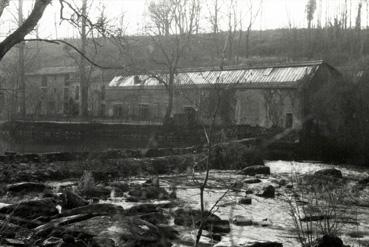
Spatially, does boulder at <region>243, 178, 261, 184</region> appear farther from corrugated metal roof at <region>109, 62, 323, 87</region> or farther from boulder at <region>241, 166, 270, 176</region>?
corrugated metal roof at <region>109, 62, 323, 87</region>

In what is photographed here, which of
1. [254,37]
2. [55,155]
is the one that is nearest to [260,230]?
[55,155]

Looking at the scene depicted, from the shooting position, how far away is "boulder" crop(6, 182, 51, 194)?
38.2 ft

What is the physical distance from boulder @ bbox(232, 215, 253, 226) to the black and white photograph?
0.04 m

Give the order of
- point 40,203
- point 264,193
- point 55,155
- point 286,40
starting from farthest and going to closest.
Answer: point 286,40 → point 55,155 → point 264,193 → point 40,203

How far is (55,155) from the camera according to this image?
16.5m

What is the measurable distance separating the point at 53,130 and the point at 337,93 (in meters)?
18.1

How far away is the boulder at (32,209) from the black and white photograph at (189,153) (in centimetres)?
2

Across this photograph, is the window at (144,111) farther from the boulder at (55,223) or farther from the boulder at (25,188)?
the boulder at (55,223)

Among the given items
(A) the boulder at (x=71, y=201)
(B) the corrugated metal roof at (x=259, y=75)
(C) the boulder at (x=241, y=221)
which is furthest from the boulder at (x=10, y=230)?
(B) the corrugated metal roof at (x=259, y=75)

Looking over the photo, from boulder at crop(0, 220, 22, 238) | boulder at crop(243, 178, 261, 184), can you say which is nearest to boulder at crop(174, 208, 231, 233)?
boulder at crop(0, 220, 22, 238)

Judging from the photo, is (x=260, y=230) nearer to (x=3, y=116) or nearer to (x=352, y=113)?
(x=352, y=113)

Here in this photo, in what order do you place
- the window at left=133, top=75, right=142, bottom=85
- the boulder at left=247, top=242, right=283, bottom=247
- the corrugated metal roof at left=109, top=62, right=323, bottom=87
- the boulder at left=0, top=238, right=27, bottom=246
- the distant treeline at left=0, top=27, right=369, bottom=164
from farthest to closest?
the distant treeline at left=0, top=27, right=369, bottom=164, the window at left=133, top=75, right=142, bottom=85, the corrugated metal roof at left=109, top=62, right=323, bottom=87, the boulder at left=247, top=242, right=283, bottom=247, the boulder at left=0, top=238, right=27, bottom=246

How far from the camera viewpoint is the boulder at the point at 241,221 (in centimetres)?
921

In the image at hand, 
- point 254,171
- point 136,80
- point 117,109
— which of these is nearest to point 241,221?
point 254,171
